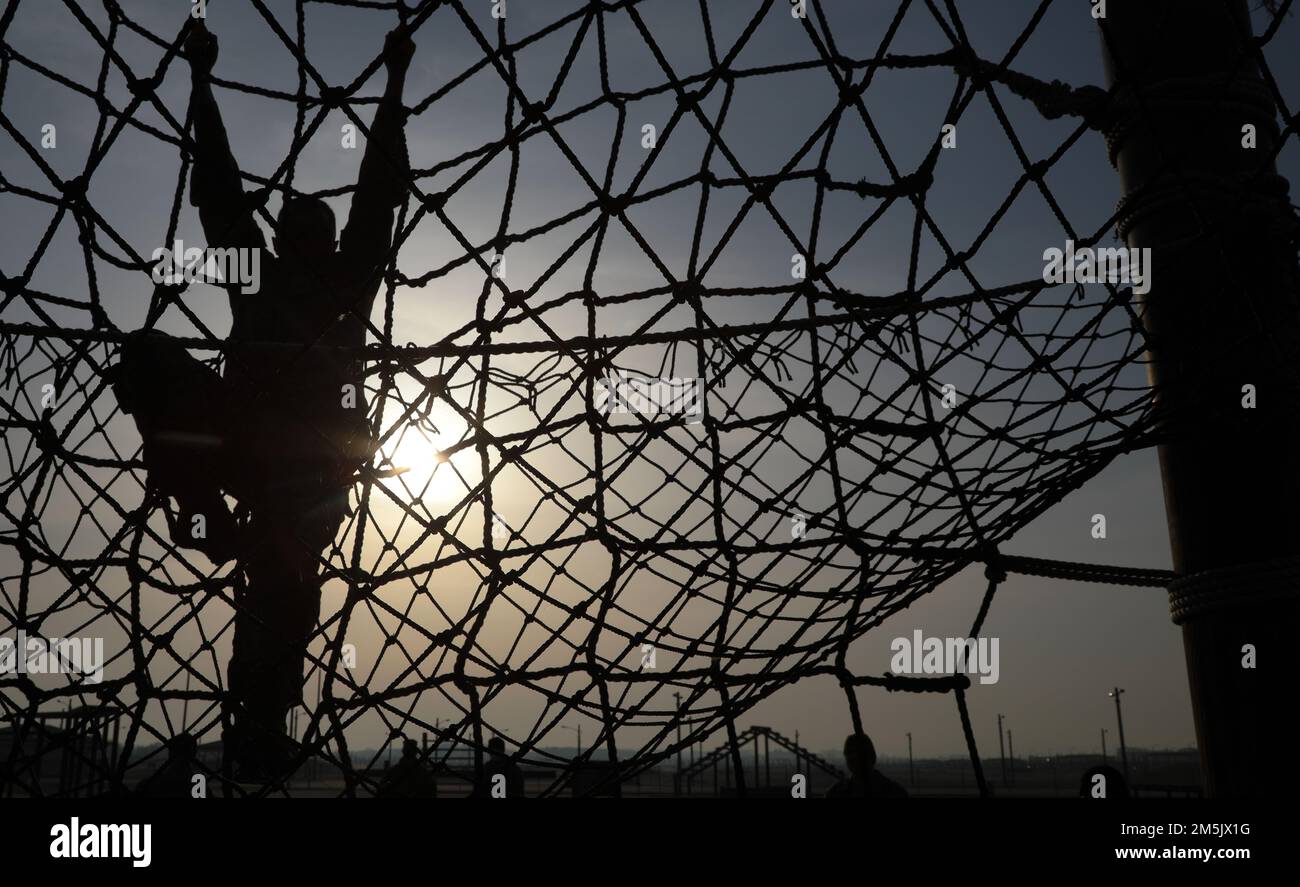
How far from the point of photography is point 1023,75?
3037 mm

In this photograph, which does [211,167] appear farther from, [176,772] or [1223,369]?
[1223,369]

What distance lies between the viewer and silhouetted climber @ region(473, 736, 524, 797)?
9.82 feet

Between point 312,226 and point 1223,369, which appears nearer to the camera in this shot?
point 1223,369

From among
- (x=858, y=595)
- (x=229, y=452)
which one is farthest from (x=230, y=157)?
(x=858, y=595)

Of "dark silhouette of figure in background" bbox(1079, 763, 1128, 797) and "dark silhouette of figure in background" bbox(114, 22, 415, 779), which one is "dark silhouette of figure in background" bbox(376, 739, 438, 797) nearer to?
"dark silhouette of figure in background" bbox(114, 22, 415, 779)

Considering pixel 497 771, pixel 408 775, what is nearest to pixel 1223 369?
pixel 408 775

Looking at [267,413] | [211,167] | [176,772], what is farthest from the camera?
[176,772]

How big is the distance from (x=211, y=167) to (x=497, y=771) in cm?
365

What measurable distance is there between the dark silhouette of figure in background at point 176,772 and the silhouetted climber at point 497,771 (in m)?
0.87

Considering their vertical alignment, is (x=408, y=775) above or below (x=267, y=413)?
below

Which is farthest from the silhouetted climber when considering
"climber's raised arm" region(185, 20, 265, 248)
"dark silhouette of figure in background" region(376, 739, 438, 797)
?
"climber's raised arm" region(185, 20, 265, 248)

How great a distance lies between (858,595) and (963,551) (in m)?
0.32

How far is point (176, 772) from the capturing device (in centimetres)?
439
